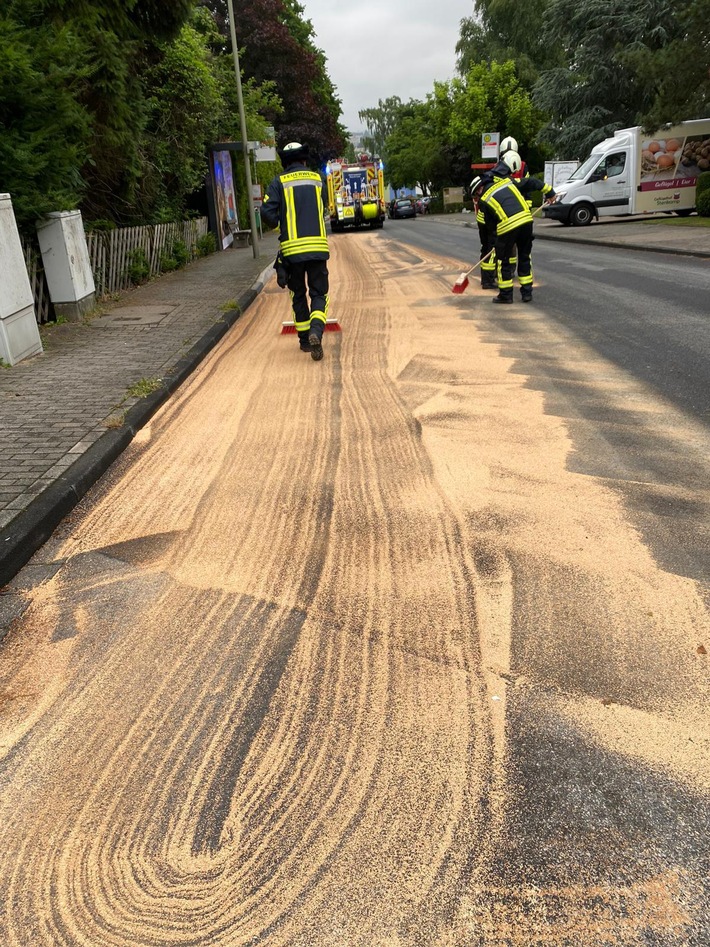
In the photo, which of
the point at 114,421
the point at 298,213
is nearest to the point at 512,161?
the point at 298,213

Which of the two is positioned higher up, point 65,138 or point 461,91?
point 461,91

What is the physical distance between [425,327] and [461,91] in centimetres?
5123

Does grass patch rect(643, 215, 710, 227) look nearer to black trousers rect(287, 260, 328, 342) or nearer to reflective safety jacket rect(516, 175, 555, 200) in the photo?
reflective safety jacket rect(516, 175, 555, 200)

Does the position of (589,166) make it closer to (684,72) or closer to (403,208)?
(684,72)

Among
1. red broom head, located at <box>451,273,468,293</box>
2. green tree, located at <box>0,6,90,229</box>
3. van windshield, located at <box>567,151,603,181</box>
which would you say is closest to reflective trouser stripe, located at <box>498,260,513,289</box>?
red broom head, located at <box>451,273,468,293</box>

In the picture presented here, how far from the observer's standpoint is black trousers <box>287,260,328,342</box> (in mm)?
7773

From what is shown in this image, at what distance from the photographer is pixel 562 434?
4.86m

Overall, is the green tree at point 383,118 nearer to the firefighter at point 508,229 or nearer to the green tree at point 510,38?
the green tree at point 510,38

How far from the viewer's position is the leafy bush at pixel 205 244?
2038 cm

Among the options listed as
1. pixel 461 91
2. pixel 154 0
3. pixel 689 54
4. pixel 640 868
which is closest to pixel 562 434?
pixel 640 868

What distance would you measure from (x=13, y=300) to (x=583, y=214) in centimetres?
2264

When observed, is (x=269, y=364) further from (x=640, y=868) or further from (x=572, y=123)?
(x=572, y=123)

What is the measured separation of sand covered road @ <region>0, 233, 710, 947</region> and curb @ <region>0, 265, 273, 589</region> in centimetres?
11

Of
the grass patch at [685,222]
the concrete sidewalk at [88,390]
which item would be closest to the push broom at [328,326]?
the concrete sidewalk at [88,390]
